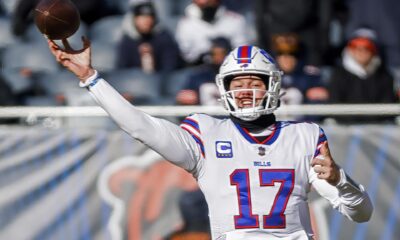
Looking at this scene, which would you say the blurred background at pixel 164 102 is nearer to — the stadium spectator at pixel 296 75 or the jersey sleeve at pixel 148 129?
the stadium spectator at pixel 296 75

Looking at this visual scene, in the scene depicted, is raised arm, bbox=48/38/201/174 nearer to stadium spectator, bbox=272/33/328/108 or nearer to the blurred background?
the blurred background

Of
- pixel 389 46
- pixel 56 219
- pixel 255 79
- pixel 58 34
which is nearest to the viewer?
pixel 58 34

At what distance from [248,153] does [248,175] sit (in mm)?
114

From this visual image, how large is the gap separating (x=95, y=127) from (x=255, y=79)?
8.65ft

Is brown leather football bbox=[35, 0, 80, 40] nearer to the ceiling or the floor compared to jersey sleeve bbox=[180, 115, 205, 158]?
nearer to the ceiling

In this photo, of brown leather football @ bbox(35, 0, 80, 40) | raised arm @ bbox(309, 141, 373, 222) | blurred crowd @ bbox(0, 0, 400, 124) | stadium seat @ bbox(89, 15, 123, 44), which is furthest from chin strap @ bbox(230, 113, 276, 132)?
stadium seat @ bbox(89, 15, 123, 44)

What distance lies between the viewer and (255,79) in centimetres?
504

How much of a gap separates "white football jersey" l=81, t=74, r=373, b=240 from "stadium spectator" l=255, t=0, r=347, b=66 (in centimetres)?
416

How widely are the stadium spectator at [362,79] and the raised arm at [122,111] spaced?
146 inches

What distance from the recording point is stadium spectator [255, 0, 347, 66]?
9.17 m

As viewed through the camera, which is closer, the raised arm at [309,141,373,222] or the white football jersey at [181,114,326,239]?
the raised arm at [309,141,373,222]

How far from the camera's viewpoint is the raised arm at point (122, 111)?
4.59 metres

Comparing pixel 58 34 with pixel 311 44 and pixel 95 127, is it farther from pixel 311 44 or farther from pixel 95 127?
pixel 311 44

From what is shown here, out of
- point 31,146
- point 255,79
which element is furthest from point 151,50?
point 255,79
